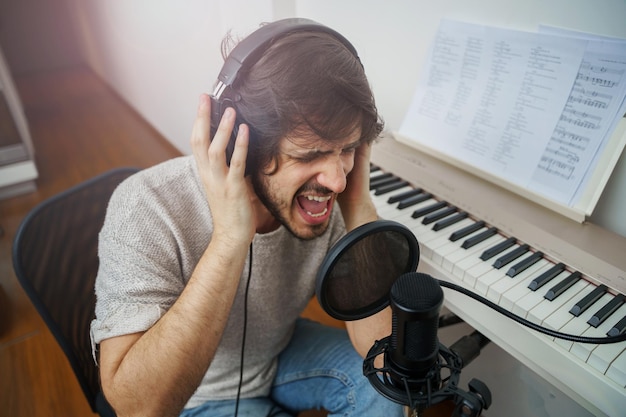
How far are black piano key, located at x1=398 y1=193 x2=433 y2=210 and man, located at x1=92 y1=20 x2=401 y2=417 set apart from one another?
0.22 m

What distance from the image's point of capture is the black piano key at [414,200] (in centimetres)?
115

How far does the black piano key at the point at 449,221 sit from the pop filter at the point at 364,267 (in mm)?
470

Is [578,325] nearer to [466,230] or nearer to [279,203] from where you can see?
[466,230]

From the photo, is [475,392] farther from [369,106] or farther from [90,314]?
[90,314]

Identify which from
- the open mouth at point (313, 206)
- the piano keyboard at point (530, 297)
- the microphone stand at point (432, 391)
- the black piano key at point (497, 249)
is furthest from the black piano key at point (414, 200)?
the microphone stand at point (432, 391)

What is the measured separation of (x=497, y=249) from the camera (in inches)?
38.5

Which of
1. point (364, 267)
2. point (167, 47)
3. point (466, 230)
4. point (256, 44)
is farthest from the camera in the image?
point (167, 47)

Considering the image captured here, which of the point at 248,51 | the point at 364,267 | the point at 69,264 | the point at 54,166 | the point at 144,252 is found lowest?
the point at 54,166

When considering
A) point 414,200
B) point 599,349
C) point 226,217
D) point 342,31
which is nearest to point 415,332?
point 226,217

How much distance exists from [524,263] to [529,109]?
0.41 m

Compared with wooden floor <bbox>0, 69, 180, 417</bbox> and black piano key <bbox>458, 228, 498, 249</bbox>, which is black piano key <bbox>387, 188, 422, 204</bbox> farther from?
wooden floor <bbox>0, 69, 180, 417</bbox>

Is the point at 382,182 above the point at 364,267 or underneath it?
underneath

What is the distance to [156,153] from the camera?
11.5 ft

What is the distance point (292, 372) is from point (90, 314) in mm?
531
